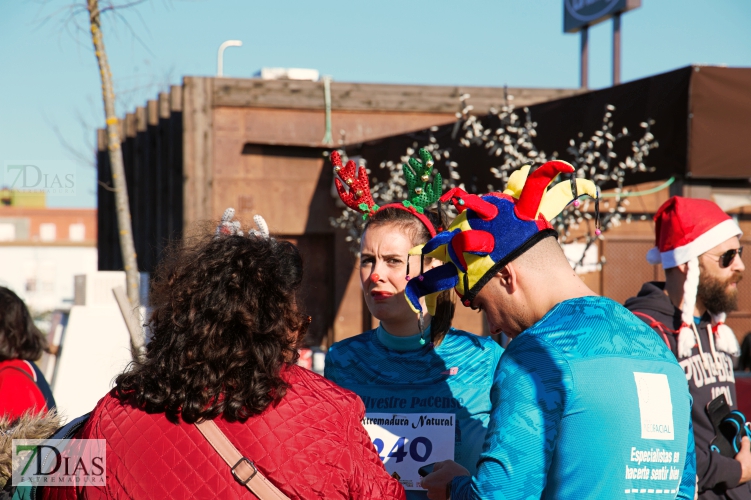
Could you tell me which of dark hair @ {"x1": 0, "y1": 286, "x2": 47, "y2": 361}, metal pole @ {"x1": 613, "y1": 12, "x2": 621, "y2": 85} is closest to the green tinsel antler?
dark hair @ {"x1": 0, "y1": 286, "x2": 47, "y2": 361}

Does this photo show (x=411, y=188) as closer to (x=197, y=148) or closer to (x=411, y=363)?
(x=411, y=363)

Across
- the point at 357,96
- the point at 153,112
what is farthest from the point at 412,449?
the point at 153,112

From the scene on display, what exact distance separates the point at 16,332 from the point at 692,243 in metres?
3.34

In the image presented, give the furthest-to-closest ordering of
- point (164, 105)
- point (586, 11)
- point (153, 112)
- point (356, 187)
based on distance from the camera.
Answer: point (586, 11) → point (153, 112) → point (164, 105) → point (356, 187)

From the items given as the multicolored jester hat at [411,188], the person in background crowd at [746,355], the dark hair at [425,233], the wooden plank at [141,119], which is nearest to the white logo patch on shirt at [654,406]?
the dark hair at [425,233]

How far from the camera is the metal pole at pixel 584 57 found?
41.9 ft

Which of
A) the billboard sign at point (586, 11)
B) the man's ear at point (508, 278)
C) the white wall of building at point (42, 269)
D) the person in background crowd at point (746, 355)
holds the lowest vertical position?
the white wall of building at point (42, 269)

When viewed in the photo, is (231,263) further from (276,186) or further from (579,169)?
(276,186)

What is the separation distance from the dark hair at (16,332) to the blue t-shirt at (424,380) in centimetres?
171

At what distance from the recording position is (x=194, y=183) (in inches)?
416

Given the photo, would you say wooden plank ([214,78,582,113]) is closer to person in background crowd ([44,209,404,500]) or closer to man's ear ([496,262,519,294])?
person in background crowd ([44,209,404,500])

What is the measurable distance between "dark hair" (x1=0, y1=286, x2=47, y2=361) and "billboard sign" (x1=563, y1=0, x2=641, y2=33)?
11170 mm

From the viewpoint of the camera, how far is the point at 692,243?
3.49m

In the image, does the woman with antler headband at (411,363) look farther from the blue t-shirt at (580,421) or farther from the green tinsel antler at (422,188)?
the blue t-shirt at (580,421)
